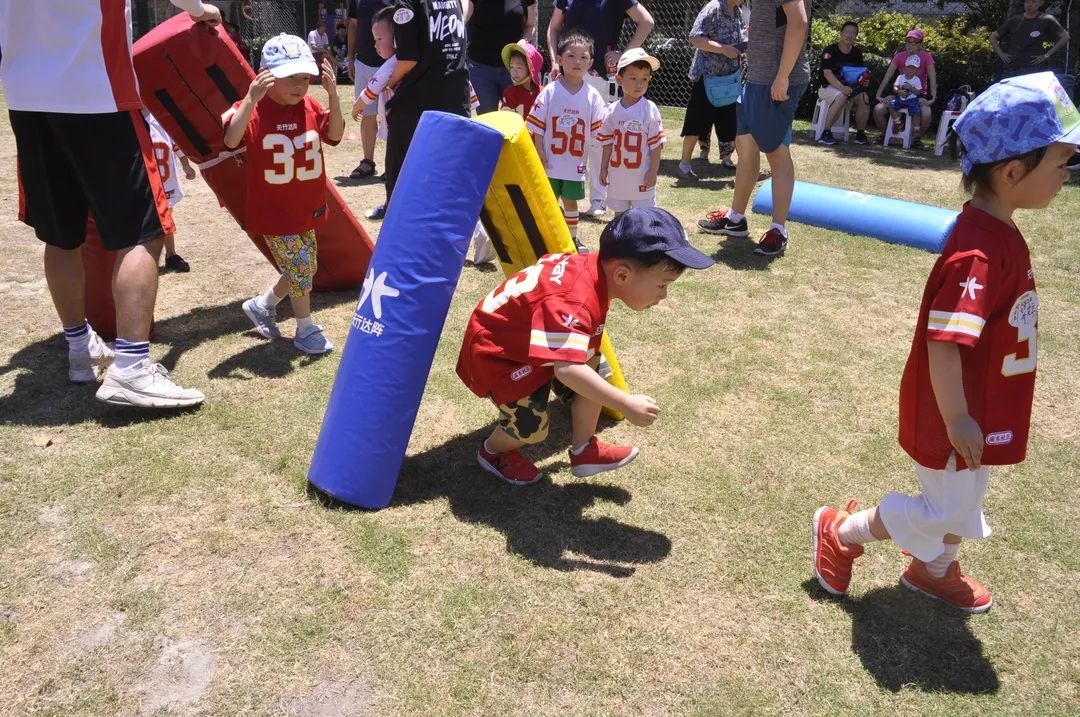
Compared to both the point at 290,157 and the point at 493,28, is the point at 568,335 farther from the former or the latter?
the point at 493,28

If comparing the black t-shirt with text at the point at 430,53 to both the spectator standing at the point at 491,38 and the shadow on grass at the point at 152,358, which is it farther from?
the spectator standing at the point at 491,38

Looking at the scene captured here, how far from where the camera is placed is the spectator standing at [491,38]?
23.5 feet

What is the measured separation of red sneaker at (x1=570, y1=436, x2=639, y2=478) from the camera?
10.5 feet

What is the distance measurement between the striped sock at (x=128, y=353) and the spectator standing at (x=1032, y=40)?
36.1 ft

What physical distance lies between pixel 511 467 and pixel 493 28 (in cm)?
505

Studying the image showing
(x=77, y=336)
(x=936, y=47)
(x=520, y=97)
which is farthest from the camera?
(x=936, y=47)

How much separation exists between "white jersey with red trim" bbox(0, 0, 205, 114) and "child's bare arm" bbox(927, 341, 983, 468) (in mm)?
3398

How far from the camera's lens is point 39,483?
3.22 m

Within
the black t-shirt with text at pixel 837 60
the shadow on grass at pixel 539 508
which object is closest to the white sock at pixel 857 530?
the shadow on grass at pixel 539 508

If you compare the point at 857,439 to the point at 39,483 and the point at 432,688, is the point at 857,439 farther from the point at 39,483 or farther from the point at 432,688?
the point at 39,483

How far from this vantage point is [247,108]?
3.86 metres

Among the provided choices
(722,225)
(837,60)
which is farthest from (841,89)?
(722,225)

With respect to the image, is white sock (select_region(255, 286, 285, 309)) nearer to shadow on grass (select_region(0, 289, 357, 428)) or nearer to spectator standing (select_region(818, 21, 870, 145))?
shadow on grass (select_region(0, 289, 357, 428))

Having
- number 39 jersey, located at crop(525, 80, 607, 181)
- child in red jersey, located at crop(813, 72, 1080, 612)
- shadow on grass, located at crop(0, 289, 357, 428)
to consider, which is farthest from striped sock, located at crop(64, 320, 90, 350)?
child in red jersey, located at crop(813, 72, 1080, 612)
